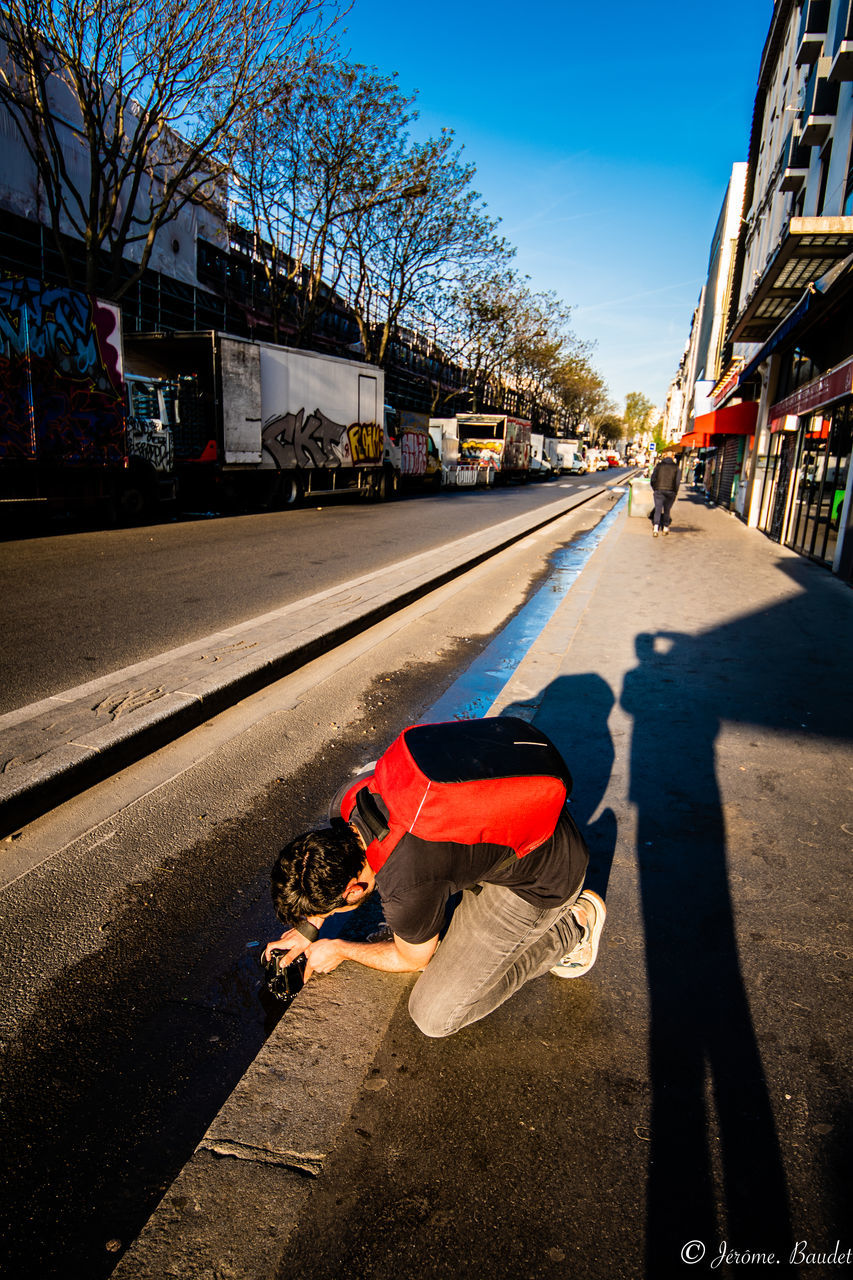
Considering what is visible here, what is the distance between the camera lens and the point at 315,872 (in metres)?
2.00

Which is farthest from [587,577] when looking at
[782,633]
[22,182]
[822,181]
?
[22,182]

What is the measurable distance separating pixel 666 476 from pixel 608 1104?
47.2 feet

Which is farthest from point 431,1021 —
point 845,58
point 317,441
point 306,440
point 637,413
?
point 637,413

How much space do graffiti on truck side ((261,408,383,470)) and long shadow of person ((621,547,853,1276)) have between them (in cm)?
1266

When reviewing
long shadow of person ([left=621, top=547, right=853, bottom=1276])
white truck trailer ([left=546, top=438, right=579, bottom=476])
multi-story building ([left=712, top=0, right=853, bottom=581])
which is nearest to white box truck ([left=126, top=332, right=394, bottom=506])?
multi-story building ([left=712, top=0, right=853, bottom=581])

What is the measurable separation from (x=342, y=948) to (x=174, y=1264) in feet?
2.94

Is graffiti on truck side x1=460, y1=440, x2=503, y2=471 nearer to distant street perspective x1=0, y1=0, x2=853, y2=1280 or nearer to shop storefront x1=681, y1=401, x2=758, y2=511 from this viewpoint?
shop storefront x1=681, y1=401, x2=758, y2=511

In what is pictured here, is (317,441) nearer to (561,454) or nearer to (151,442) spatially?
(151,442)

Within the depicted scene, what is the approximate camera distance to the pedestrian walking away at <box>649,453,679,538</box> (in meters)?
14.7

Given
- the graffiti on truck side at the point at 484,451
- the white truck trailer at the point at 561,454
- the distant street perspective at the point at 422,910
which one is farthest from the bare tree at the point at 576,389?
the distant street perspective at the point at 422,910

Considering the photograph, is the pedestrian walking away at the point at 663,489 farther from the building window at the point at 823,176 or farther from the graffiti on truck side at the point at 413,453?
the graffiti on truck side at the point at 413,453

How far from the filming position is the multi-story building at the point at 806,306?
10203 millimetres

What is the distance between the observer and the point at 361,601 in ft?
23.6

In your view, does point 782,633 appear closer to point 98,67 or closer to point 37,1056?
point 37,1056
